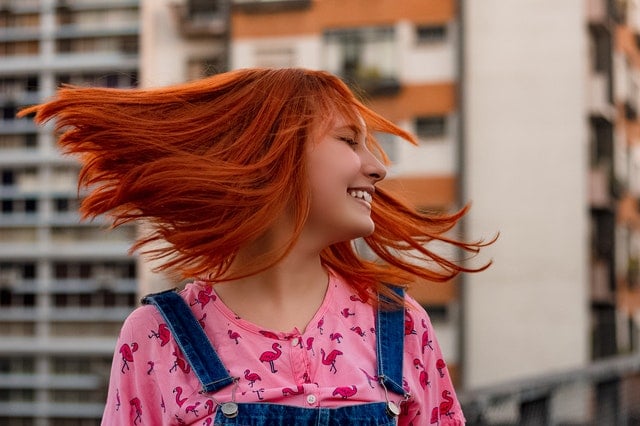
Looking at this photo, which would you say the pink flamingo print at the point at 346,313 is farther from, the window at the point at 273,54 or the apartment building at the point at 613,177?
the window at the point at 273,54

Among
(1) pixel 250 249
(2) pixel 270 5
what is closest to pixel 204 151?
(1) pixel 250 249

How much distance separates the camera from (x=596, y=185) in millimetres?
21594

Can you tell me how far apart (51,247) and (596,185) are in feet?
73.4

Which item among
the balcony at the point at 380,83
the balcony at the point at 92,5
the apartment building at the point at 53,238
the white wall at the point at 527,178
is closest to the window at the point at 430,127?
the white wall at the point at 527,178

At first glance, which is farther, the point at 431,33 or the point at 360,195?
the point at 431,33

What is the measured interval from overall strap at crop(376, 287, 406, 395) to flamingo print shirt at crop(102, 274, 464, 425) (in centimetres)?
1

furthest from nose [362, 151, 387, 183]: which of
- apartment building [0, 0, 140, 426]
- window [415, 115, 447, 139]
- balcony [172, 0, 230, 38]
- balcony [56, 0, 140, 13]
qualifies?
balcony [56, 0, 140, 13]

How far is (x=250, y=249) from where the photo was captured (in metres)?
1.82

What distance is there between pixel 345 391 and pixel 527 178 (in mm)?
20526

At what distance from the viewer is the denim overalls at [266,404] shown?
5.52 ft

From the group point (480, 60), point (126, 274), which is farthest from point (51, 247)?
point (480, 60)

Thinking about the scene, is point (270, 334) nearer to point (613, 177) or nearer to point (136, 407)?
point (136, 407)

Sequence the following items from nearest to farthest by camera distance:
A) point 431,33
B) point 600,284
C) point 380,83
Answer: point 600,284
point 380,83
point 431,33

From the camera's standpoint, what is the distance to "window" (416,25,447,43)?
883 inches
